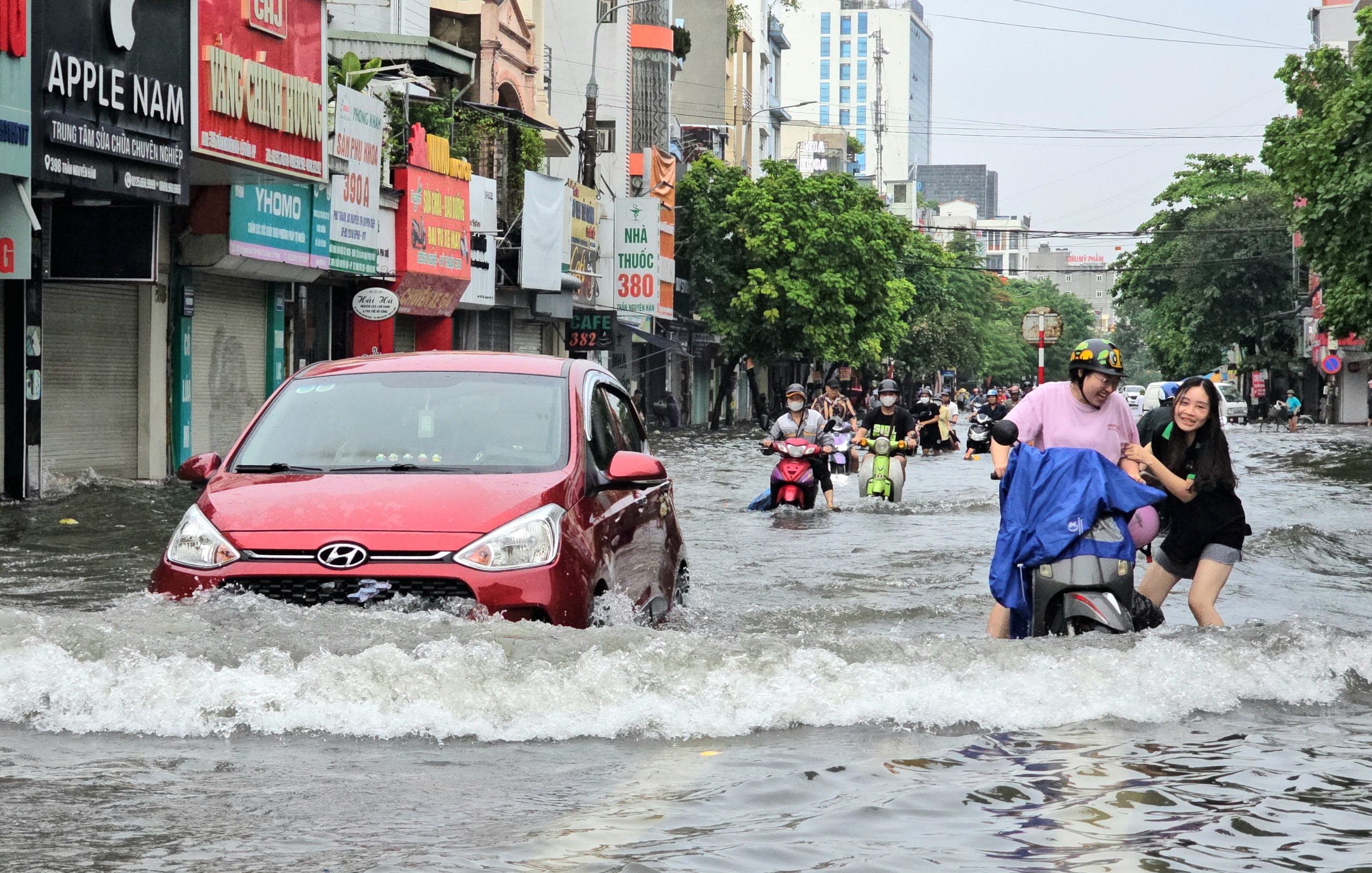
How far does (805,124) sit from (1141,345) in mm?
79376

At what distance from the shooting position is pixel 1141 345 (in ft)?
636

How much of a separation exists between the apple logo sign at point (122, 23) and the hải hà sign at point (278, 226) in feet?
15.6

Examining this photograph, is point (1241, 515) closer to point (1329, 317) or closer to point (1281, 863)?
point (1281, 863)

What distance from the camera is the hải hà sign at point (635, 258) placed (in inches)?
1950

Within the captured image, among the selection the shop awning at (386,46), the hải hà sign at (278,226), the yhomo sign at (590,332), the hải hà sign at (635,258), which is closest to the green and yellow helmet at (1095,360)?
the hải hà sign at (278,226)

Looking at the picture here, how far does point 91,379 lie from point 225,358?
3982 millimetres

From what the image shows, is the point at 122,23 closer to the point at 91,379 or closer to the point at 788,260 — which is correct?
the point at 91,379

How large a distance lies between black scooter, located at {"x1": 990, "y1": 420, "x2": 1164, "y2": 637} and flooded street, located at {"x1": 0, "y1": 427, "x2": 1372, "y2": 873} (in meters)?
0.13

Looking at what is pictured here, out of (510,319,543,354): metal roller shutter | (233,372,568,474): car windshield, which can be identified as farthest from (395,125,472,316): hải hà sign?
(233,372,568,474): car windshield

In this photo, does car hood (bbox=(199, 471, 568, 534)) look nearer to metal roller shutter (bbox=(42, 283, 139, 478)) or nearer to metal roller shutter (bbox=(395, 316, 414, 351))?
metal roller shutter (bbox=(42, 283, 139, 478))

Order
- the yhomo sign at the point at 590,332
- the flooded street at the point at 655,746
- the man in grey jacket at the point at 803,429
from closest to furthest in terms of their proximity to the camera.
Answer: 1. the flooded street at the point at 655,746
2. the man in grey jacket at the point at 803,429
3. the yhomo sign at the point at 590,332

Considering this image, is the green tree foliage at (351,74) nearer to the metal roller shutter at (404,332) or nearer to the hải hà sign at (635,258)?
the metal roller shutter at (404,332)

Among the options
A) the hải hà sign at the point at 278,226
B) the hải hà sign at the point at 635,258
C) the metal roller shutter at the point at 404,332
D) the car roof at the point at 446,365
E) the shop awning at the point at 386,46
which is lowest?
the car roof at the point at 446,365

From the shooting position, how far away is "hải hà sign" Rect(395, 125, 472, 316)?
31.1 metres
